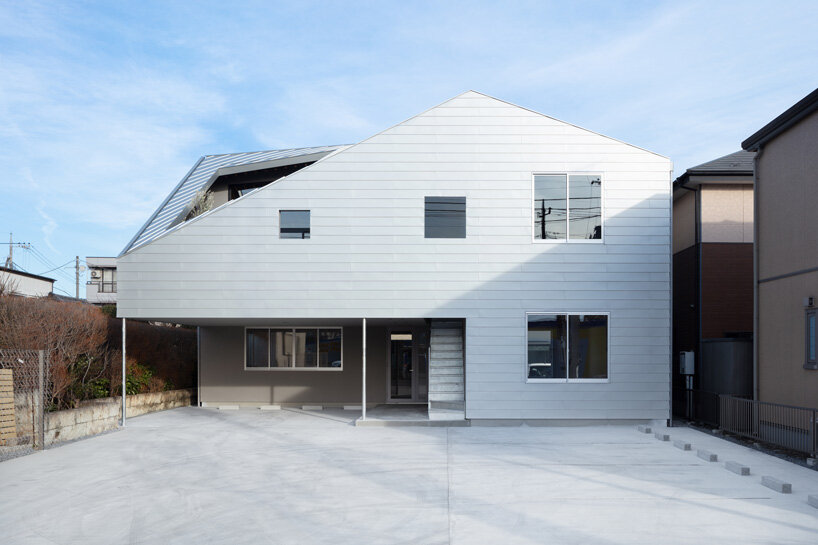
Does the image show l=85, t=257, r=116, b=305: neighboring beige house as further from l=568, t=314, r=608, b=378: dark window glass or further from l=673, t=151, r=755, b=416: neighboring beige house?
l=673, t=151, r=755, b=416: neighboring beige house

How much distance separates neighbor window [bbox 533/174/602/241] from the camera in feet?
45.1

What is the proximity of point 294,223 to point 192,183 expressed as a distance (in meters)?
6.02

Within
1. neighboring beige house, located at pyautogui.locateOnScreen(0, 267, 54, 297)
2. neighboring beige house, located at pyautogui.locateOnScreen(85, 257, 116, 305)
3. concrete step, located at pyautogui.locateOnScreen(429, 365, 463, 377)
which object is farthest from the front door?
neighboring beige house, located at pyautogui.locateOnScreen(85, 257, 116, 305)

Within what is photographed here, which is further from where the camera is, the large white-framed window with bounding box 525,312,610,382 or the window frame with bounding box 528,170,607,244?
the window frame with bounding box 528,170,607,244

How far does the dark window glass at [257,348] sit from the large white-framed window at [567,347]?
7.15m

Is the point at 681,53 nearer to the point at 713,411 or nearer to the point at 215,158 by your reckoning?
the point at 713,411

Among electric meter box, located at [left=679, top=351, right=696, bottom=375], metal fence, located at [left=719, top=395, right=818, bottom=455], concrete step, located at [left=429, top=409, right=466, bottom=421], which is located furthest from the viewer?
electric meter box, located at [left=679, top=351, right=696, bottom=375]

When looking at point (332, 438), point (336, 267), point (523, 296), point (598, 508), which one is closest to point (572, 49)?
point (523, 296)

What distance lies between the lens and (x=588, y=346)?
13617mm

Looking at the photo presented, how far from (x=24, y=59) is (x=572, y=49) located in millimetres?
12996

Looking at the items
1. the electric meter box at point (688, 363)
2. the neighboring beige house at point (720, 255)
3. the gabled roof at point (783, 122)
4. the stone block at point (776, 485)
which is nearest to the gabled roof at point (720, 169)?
the neighboring beige house at point (720, 255)

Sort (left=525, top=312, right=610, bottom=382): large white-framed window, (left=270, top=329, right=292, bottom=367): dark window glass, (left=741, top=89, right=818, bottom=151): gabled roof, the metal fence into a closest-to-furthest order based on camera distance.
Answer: the metal fence, (left=741, top=89, right=818, bottom=151): gabled roof, (left=525, top=312, right=610, bottom=382): large white-framed window, (left=270, top=329, right=292, bottom=367): dark window glass

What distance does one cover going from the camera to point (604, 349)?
44.7ft

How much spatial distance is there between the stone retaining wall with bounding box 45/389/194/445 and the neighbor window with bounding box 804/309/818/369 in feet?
40.0
